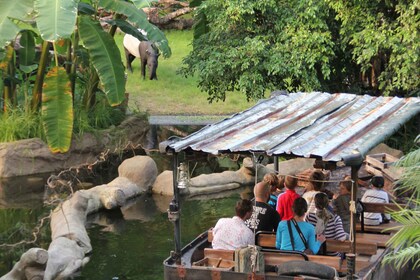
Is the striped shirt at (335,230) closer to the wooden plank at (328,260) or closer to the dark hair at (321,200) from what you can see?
the dark hair at (321,200)

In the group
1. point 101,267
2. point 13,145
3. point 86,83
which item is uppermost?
point 86,83

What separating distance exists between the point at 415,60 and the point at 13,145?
7.23 m

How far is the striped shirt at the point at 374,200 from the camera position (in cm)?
1006

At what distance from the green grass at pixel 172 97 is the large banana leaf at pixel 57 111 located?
20.9 ft

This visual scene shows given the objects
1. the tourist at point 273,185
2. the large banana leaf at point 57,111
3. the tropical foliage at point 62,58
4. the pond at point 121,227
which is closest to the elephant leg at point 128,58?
the tropical foliage at point 62,58

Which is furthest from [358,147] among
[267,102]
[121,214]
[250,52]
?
[250,52]

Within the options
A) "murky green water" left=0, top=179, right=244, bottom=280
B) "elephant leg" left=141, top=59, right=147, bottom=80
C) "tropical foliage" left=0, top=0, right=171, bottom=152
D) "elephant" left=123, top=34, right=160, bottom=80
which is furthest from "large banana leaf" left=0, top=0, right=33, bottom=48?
"elephant leg" left=141, top=59, right=147, bottom=80

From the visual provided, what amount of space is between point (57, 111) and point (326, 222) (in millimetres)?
6883

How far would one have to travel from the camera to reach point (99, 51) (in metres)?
14.9

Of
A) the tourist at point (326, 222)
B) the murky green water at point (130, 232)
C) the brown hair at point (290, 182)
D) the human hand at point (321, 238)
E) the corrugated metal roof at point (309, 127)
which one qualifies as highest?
the corrugated metal roof at point (309, 127)

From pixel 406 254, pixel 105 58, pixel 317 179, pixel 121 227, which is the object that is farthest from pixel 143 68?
pixel 406 254

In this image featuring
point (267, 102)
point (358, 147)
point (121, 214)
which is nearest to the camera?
point (358, 147)

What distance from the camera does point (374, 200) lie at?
10.2 m

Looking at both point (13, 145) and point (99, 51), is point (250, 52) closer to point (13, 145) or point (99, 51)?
point (99, 51)
